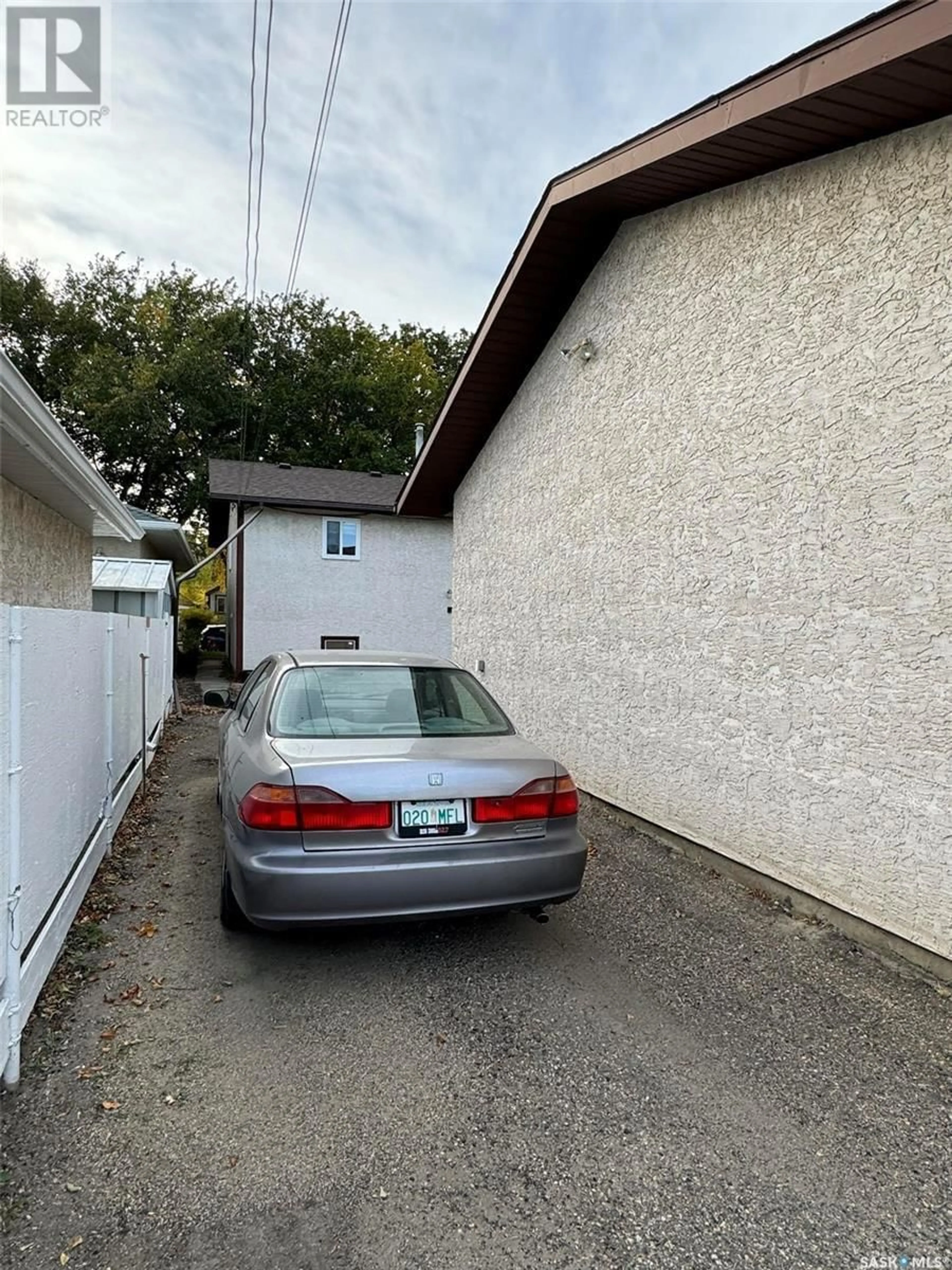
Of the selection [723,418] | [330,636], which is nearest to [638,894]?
[723,418]

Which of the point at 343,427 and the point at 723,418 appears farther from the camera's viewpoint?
the point at 343,427

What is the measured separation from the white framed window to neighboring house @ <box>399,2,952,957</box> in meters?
10.8

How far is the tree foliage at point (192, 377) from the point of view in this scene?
2842 centimetres

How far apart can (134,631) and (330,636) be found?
436 inches

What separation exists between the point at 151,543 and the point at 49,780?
15.8 metres

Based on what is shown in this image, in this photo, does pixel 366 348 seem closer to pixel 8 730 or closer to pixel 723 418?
pixel 723 418

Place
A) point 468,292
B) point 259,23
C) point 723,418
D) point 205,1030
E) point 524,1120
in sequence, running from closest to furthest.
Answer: point 524,1120, point 205,1030, point 723,418, point 259,23, point 468,292

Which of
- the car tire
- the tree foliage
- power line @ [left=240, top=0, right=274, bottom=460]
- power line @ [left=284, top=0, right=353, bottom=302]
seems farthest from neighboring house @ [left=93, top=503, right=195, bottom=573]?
the car tire

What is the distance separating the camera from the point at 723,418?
5.03m

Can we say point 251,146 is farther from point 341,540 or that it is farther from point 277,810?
point 277,810

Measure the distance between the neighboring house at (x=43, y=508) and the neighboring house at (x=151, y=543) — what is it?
6.26 m

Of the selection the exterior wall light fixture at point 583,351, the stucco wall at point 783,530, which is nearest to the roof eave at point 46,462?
the stucco wall at point 783,530

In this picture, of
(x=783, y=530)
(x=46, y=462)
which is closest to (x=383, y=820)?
(x=783, y=530)

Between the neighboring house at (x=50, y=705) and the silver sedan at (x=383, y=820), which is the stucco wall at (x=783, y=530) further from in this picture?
the neighboring house at (x=50, y=705)
